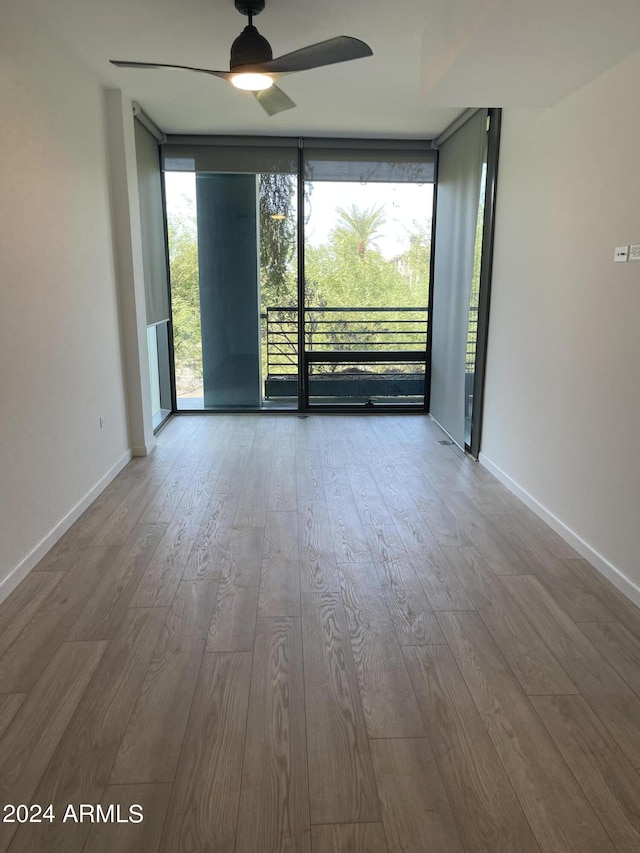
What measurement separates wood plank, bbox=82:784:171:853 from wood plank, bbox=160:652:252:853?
0.08ft

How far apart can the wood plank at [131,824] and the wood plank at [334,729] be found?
40 centimetres

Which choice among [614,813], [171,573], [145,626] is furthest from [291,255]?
[614,813]

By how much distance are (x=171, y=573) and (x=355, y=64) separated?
3159 millimetres

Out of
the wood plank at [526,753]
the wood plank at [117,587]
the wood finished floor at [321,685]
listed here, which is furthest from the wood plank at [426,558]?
the wood plank at [117,587]

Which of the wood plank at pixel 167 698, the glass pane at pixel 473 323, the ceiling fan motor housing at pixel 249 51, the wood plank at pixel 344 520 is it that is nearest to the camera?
the wood plank at pixel 167 698

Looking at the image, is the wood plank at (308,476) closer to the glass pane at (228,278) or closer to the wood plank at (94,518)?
the wood plank at (94,518)

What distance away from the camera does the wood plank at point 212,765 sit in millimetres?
1438

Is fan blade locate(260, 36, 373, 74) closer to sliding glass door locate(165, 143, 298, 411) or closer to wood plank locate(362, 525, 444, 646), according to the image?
wood plank locate(362, 525, 444, 646)

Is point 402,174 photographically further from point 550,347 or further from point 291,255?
point 550,347

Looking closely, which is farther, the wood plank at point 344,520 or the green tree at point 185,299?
the green tree at point 185,299

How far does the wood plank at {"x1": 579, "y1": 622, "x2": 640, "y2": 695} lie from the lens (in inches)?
79.9

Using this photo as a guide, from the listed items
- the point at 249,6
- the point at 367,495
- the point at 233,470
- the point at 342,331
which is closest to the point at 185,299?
the point at 342,331

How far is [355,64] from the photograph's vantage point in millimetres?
3469

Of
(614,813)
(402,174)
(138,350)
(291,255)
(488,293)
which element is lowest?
(614,813)
